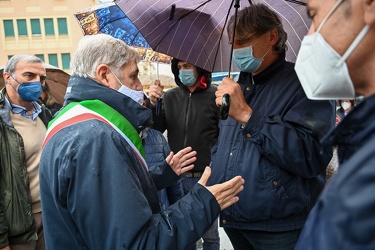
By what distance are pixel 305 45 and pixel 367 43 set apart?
1.04 ft

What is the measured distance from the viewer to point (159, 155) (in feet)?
11.0

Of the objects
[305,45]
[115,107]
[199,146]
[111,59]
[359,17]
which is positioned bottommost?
[199,146]

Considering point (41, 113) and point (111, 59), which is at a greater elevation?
point (111, 59)

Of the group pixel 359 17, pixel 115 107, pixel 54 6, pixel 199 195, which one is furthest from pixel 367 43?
pixel 54 6

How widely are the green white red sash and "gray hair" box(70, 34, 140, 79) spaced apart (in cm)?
20

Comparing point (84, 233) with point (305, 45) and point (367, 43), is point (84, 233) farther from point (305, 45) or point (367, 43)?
point (367, 43)

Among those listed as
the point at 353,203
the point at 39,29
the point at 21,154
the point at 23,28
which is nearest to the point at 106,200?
the point at 353,203

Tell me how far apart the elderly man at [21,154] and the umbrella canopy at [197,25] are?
1358 mm

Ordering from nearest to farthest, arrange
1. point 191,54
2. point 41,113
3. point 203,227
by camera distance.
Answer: point 203,227, point 191,54, point 41,113

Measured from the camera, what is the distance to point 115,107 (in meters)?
1.87

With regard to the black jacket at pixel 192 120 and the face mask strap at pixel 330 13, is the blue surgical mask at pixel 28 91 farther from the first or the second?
the face mask strap at pixel 330 13

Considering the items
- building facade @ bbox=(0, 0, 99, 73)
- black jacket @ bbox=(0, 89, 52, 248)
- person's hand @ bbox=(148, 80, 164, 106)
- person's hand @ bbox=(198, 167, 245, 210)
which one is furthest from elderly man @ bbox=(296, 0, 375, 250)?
building facade @ bbox=(0, 0, 99, 73)

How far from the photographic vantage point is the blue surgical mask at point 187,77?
12.9 feet

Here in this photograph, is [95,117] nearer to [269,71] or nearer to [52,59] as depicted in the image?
[269,71]
